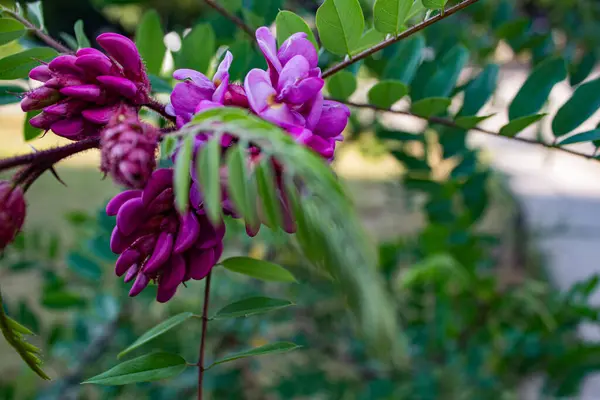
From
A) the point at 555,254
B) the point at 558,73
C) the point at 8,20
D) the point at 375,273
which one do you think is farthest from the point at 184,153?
the point at 555,254

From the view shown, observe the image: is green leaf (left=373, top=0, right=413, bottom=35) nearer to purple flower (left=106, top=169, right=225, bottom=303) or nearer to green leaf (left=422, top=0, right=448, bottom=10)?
green leaf (left=422, top=0, right=448, bottom=10)

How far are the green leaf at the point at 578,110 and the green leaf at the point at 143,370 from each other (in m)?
0.37

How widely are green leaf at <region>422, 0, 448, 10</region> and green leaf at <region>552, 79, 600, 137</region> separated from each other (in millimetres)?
203

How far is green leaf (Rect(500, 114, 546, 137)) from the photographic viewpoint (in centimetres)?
45

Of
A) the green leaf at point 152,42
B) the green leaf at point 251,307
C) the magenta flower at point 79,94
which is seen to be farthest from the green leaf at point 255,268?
the green leaf at point 152,42

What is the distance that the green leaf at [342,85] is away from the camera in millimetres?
503

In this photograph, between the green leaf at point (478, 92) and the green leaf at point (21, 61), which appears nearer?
the green leaf at point (21, 61)

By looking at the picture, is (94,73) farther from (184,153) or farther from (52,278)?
(52,278)

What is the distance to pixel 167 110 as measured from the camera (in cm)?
33

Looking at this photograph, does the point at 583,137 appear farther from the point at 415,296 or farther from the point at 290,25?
the point at 415,296

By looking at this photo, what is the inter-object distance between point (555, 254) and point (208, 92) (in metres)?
1.95

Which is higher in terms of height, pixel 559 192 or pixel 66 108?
pixel 559 192

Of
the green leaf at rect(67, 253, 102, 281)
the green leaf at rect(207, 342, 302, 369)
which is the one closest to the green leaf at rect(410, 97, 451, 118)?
the green leaf at rect(207, 342, 302, 369)

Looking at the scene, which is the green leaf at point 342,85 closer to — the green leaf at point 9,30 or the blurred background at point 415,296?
the blurred background at point 415,296
